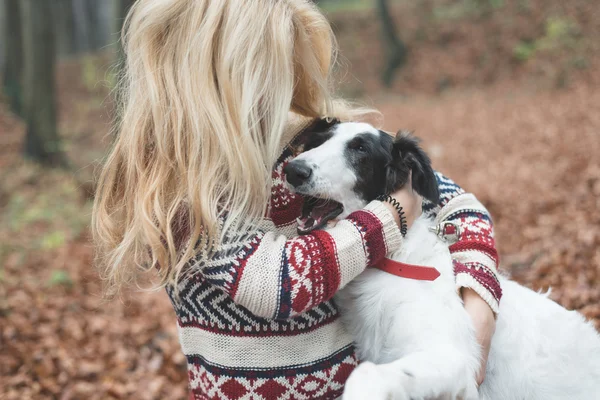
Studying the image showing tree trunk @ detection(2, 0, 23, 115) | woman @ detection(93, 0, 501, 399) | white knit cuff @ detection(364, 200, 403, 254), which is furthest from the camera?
tree trunk @ detection(2, 0, 23, 115)

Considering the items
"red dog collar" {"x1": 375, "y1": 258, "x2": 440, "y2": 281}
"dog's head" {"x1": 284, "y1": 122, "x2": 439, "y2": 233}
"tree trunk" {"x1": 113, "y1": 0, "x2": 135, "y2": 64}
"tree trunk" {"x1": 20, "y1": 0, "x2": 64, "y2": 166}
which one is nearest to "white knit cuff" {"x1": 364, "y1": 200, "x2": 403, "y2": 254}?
"red dog collar" {"x1": 375, "y1": 258, "x2": 440, "y2": 281}

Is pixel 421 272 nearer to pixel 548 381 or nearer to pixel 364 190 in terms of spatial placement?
pixel 364 190

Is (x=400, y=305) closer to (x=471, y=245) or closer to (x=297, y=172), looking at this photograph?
(x=471, y=245)

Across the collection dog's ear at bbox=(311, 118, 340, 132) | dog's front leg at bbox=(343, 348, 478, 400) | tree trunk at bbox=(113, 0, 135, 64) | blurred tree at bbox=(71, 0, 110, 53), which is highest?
dog's ear at bbox=(311, 118, 340, 132)

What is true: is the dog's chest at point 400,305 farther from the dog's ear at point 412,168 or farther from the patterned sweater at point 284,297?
the dog's ear at point 412,168

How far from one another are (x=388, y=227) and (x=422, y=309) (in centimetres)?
40

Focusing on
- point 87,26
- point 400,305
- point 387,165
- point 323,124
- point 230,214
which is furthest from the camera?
point 87,26

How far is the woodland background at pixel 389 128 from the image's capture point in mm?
4789

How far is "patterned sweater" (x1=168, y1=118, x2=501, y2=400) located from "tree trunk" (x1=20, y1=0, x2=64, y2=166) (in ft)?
33.9

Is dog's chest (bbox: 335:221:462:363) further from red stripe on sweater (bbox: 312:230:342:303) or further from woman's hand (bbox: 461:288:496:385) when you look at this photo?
red stripe on sweater (bbox: 312:230:342:303)

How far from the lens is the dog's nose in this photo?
2.48m

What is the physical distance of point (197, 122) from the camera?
228 cm

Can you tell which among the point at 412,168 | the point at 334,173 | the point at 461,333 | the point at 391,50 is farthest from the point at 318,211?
the point at 391,50

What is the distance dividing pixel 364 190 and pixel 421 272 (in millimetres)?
498
